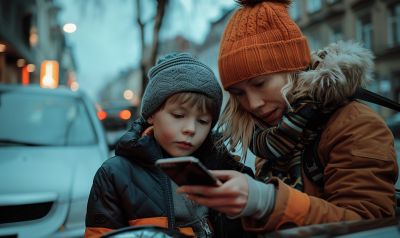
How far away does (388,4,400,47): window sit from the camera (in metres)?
19.6

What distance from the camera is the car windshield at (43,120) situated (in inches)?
138

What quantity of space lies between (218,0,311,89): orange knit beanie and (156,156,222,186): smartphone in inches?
27.9

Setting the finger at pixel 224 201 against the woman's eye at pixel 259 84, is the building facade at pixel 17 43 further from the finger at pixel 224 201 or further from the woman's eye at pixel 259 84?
the finger at pixel 224 201

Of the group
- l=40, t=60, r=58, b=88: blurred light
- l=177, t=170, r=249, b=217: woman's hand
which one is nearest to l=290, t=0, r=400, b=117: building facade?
l=40, t=60, r=58, b=88: blurred light

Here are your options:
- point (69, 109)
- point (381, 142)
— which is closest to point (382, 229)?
point (381, 142)

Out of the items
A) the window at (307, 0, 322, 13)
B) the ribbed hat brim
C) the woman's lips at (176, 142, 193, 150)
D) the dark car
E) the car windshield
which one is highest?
the window at (307, 0, 322, 13)

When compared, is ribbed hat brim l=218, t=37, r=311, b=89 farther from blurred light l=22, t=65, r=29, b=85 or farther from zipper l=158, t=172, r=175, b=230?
blurred light l=22, t=65, r=29, b=85

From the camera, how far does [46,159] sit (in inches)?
121

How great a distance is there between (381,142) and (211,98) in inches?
24.9

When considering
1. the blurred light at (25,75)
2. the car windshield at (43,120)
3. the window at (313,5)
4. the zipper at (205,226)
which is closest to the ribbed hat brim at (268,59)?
the zipper at (205,226)

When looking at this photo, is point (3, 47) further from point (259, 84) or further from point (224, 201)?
point (224, 201)

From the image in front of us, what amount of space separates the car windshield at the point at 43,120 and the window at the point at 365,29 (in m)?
20.2

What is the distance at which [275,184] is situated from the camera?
1161mm

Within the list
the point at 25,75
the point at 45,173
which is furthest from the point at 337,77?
the point at 25,75
